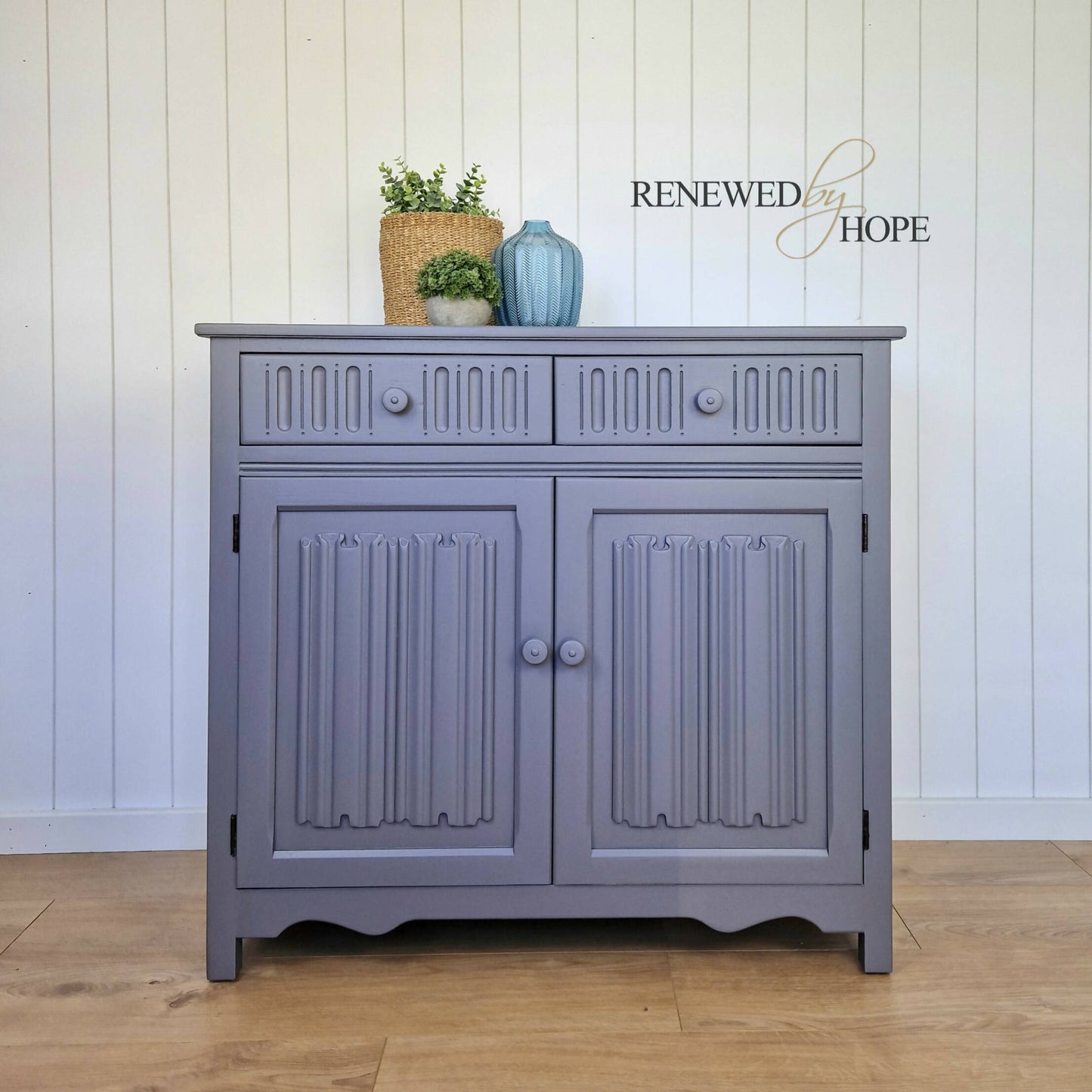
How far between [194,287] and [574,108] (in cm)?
86

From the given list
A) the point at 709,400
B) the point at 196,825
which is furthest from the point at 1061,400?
the point at 196,825

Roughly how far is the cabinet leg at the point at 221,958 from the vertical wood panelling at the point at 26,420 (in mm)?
763

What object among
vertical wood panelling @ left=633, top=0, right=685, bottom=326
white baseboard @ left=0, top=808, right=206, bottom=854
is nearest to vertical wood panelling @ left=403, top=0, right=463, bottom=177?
vertical wood panelling @ left=633, top=0, right=685, bottom=326

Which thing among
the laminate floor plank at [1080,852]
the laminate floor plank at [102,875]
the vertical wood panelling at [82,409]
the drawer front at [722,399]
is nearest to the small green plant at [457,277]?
the drawer front at [722,399]

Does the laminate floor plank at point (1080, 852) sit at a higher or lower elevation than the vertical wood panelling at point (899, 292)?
lower

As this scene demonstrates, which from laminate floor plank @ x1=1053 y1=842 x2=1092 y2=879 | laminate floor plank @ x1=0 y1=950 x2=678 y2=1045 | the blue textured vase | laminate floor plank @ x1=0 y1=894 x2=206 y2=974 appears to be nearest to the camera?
laminate floor plank @ x1=0 y1=950 x2=678 y2=1045

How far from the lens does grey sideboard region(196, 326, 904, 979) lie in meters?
1.34

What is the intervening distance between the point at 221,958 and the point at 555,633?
0.69 metres

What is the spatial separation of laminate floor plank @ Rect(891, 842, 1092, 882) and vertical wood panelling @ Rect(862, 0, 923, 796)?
130 mm

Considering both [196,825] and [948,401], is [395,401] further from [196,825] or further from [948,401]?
[948,401]

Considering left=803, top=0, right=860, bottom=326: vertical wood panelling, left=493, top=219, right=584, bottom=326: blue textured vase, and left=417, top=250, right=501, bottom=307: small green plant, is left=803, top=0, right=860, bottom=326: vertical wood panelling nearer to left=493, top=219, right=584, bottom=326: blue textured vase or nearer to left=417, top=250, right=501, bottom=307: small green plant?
left=493, top=219, right=584, bottom=326: blue textured vase

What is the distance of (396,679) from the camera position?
1351 millimetres

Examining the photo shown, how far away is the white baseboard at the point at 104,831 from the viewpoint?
6.13 ft

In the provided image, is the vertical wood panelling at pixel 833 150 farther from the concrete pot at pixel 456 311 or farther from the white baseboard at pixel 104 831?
the white baseboard at pixel 104 831
